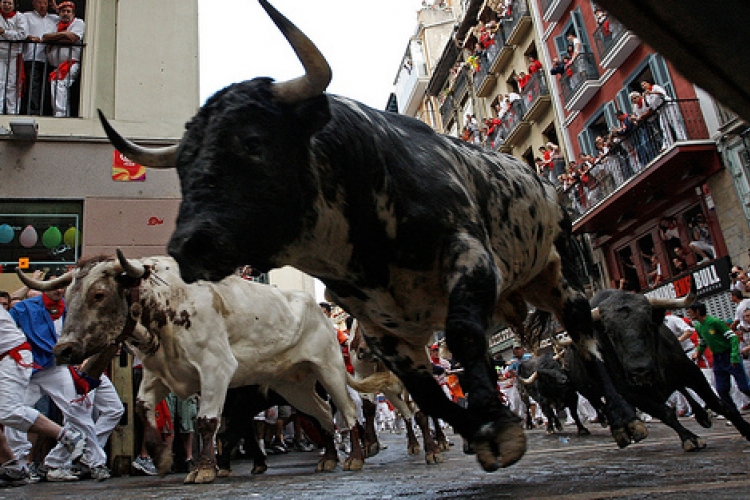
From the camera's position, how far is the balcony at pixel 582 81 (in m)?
22.3

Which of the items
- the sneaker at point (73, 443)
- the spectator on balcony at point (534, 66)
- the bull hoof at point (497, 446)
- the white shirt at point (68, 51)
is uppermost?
the spectator on balcony at point (534, 66)

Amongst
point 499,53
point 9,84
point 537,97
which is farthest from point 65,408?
point 499,53

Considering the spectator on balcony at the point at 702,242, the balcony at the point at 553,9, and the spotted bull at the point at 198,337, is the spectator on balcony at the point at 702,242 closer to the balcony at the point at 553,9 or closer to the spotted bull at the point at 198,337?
the balcony at the point at 553,9

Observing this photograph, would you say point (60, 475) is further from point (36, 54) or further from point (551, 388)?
point (551, 388)

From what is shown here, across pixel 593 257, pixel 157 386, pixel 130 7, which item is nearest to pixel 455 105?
pixel 593 257

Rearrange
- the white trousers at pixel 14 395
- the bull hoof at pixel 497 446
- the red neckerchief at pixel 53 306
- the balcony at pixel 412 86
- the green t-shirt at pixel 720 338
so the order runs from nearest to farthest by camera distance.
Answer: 1. the bull hoof at pixel 497 446
2. the white trousers at pixel 14 395
3. the red neckerchief at pixel 53 306
4. the green t-shirt at pixel 720 338
5. the balcony at pixel 412 86

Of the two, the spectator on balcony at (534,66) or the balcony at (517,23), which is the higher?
the balcony at (517,23)

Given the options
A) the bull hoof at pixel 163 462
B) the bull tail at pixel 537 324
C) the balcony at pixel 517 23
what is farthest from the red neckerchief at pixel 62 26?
the balcony at pixel 517 23

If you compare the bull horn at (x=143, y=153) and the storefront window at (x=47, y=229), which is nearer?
the bull horn at (x=143, y=153)

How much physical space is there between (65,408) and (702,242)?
16666mm

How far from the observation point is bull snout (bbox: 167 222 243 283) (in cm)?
231

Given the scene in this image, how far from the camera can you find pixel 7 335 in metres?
6.27

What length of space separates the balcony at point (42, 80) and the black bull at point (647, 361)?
30.3ft

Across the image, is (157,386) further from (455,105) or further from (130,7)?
(455,105)
